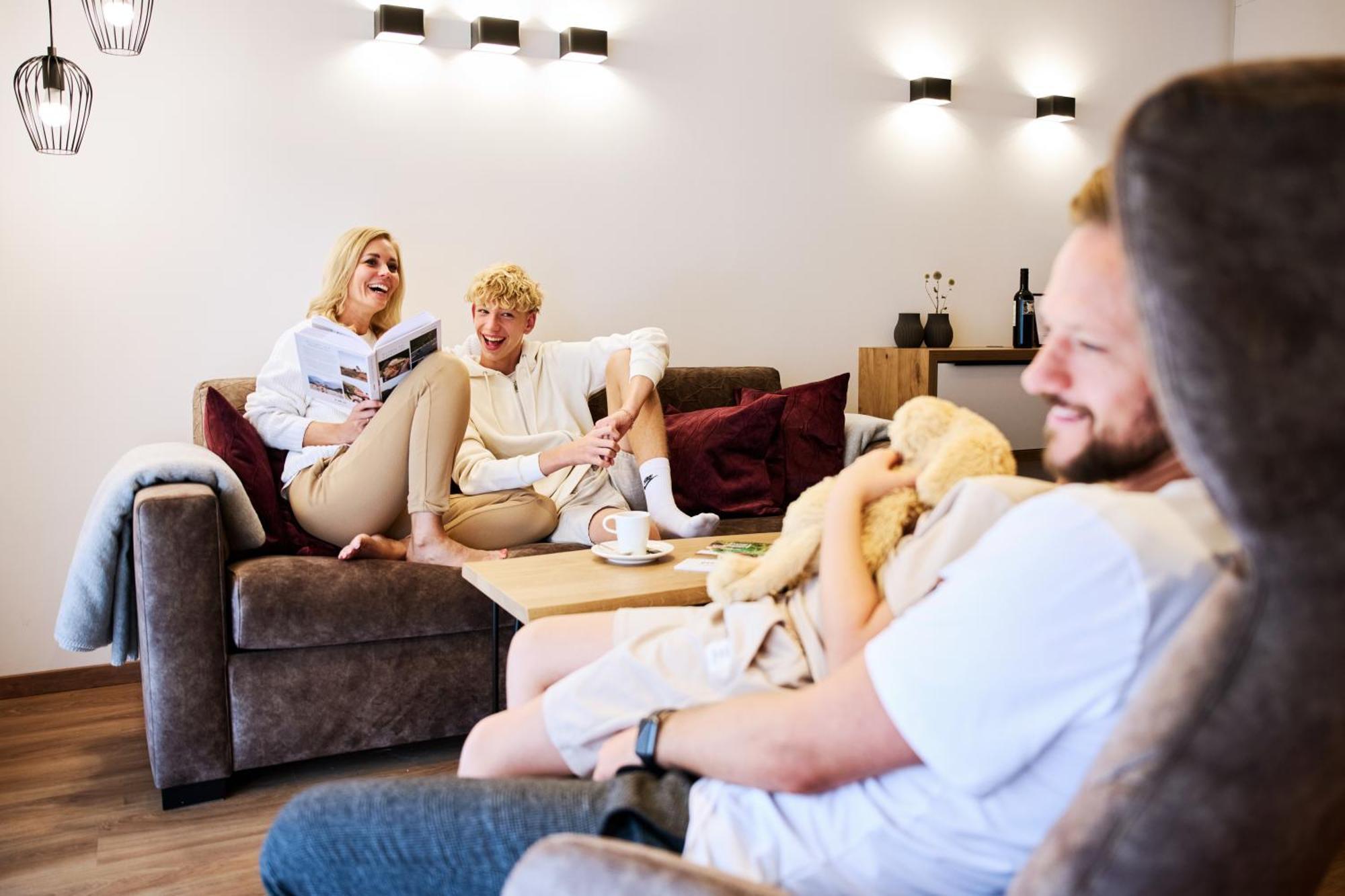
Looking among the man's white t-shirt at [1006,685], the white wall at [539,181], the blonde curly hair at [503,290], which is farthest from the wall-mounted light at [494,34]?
the man's white t-shirt at [1006,685]

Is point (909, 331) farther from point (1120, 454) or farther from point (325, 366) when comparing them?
point (1120, 454)

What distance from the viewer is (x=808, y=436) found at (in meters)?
3.43

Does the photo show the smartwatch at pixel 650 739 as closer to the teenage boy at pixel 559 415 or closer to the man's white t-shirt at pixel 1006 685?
the man's white t-shirt at pixel 1006 685

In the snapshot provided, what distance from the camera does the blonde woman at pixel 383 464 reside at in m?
2.69

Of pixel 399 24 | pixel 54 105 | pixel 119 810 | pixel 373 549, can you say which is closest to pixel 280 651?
pixel 373 549

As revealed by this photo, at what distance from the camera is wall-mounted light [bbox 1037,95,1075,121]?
4.62 meters

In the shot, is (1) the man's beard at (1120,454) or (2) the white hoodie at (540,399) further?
(2) the white hoodie at (540,399)

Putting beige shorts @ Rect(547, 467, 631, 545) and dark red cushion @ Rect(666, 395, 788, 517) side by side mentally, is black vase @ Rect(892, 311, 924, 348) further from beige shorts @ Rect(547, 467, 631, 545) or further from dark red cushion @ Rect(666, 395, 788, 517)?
beige shorts @ Rect(547, 467, 631, 545)

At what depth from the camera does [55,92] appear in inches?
110

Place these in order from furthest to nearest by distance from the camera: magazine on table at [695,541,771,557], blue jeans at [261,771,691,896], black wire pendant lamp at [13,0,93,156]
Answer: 1. black wire pendant lamp at [13,0,93,156]
2. magazine on table at [695,541,771,557]
3. blue jeans at [261,771,691,896]

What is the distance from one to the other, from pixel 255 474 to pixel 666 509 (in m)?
1.07

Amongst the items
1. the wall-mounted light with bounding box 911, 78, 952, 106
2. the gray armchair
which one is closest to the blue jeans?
the gray armchair

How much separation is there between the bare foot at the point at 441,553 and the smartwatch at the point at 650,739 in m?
1.66

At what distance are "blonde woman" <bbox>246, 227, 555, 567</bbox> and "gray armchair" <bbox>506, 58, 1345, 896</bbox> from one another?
2.17 m
